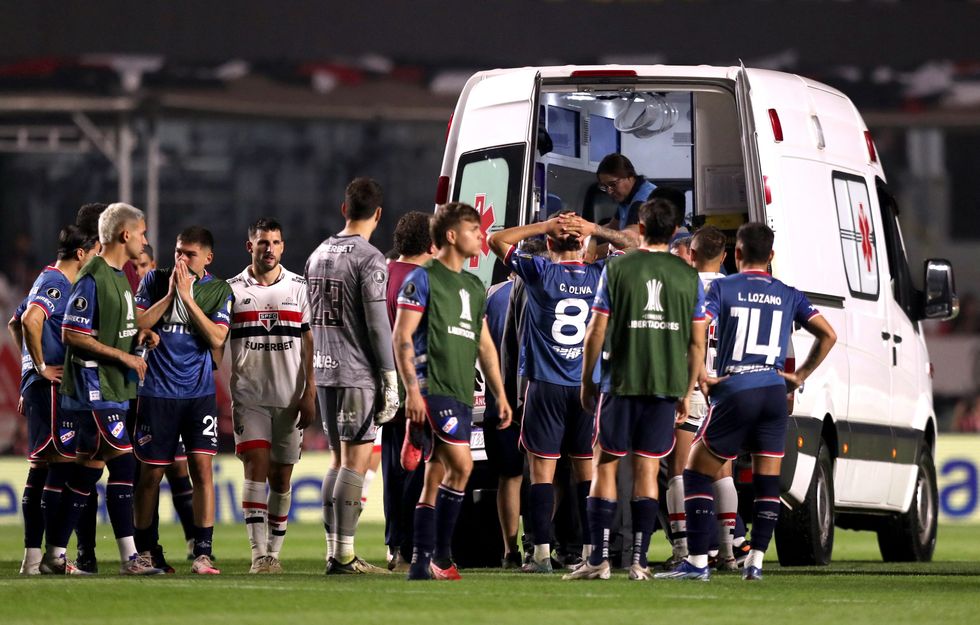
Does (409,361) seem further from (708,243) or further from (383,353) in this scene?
(708,243)

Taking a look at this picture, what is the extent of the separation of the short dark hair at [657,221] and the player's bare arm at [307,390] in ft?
6.49

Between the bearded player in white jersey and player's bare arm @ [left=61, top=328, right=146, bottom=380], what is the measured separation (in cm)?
67

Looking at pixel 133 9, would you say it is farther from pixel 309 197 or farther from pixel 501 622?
pixel 501 622

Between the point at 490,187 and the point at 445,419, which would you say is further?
the point at 490,187

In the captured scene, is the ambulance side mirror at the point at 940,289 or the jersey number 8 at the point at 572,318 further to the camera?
the ambulance side mirror at the point at 940,289

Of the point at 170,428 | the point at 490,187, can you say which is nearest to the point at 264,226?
the point at 170,428

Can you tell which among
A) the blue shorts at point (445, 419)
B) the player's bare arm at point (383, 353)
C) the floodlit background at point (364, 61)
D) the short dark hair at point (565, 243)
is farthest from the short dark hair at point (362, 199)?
the floodlit background at point (364, 61)

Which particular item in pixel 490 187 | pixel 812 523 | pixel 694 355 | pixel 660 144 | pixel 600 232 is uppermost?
pixel 660 144

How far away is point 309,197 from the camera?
24.9 meters

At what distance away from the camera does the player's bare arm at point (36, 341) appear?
9.93 m

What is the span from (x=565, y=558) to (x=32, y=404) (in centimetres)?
295

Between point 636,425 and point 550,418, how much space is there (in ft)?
2.45

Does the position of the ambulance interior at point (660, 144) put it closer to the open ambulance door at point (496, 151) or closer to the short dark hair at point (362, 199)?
the open ambulance door at point (496, 151)

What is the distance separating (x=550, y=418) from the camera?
9.38 metres
